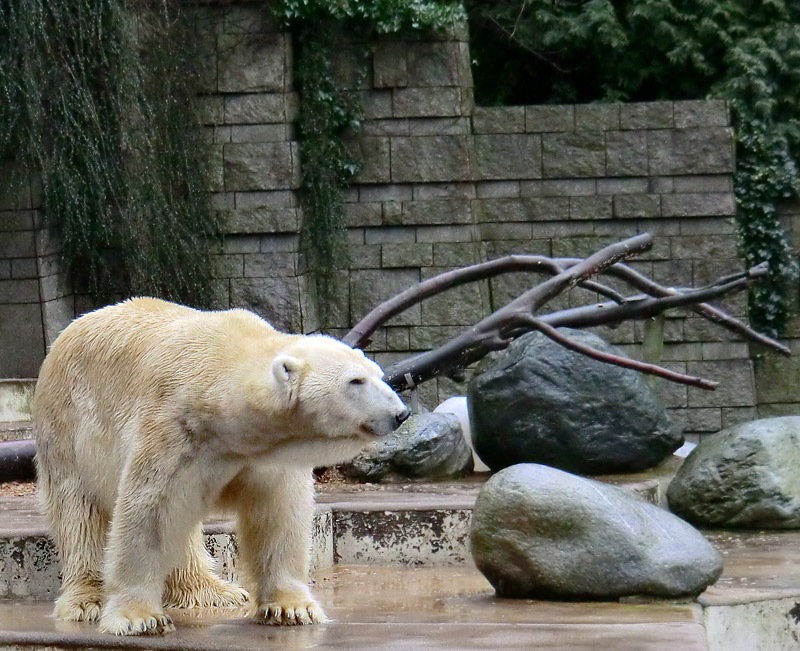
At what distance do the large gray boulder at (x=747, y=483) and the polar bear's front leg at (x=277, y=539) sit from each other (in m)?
2.87

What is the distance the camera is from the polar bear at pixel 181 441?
3152mm

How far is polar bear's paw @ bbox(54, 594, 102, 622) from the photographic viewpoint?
357cm

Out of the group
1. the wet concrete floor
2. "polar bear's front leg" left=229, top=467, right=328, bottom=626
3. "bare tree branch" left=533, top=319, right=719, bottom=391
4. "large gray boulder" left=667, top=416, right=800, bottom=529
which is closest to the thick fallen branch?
"bare tree branch" left=533, top=319, right=719, bottom=391

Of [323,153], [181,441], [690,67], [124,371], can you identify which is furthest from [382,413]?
[690,67]

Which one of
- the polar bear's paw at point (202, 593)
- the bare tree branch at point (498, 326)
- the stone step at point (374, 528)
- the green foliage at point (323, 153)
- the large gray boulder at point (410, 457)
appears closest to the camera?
the polar bear's paw at point (202, 593)

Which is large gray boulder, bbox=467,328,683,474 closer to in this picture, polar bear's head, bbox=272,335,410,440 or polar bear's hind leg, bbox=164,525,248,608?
polar bear's hind leg, bbox=164,525,248,608

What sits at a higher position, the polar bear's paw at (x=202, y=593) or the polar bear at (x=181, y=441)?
the polar bear at (x=181, y=441)

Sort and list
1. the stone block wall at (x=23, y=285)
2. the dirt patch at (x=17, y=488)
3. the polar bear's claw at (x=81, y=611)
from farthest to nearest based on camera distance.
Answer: the stone block wall at (x=23, y=285) < the dirt patch at (x=17, y=488) < the polar bear's claw at (x=81, y=611)

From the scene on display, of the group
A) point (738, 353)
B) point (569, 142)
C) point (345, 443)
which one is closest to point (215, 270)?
point (569, 142)

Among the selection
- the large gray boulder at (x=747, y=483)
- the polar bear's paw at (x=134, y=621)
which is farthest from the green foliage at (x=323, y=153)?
the polar bear's paw at (x=134, y=621)

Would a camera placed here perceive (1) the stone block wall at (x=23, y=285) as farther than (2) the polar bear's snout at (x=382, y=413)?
Yes

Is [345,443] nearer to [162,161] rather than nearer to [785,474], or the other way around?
[785,474]

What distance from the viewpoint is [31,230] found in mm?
8500

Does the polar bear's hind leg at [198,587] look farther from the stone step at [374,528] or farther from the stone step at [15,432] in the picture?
the stone step at [15,432]
